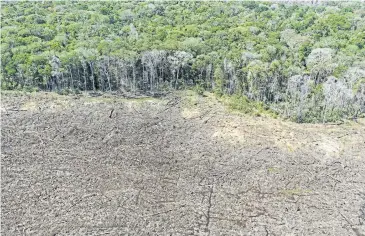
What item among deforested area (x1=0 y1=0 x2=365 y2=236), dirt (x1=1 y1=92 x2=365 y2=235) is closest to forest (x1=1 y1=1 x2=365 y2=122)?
deforested area (x1=0 y1=0 x2=365 y2=236)

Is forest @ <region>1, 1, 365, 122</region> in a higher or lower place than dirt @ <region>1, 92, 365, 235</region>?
higher

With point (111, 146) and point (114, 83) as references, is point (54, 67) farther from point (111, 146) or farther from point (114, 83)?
point (111, 146)

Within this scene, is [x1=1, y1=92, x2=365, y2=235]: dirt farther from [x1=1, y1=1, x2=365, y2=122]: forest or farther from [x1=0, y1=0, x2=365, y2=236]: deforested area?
[x1=1, y1=1, x2=365, y2=122]: forest

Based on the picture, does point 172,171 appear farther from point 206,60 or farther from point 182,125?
point 206,60

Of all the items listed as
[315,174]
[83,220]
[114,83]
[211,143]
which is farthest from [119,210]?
[114,83]

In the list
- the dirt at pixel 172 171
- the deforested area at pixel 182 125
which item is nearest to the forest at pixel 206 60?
the deforested area at pixel 182 125

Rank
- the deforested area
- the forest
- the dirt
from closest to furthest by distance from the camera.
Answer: the dirt, the deforested area, the forest
